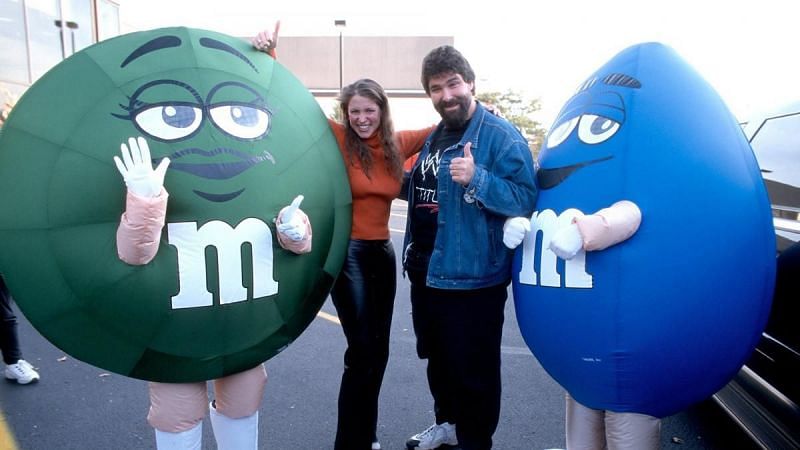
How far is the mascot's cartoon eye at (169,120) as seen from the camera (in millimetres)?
1766

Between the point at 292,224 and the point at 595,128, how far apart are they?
1.21 metres

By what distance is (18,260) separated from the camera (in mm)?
1752

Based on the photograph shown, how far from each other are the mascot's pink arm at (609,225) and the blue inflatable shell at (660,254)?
0.04m

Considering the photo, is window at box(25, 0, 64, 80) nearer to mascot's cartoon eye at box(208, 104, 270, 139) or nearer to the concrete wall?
mascot's cartoon eye at box(208, 104, 270, 139)

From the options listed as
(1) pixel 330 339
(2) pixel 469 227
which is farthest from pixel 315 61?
(2) pixel 469 227

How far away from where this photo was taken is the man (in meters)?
2.22

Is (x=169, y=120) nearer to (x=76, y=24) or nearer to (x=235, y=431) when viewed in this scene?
(x=235, y=431)

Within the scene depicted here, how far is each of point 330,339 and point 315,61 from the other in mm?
22281

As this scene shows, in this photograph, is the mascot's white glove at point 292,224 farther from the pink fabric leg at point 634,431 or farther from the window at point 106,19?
the window at point 106,19

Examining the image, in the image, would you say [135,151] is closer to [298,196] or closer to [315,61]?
[298,196]

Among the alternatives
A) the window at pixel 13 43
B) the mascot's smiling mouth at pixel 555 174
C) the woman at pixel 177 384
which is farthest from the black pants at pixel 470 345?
the window at pixel 13 43

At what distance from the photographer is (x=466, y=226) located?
233 cm

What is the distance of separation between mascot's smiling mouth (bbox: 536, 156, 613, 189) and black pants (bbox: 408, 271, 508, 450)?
53 centimetres

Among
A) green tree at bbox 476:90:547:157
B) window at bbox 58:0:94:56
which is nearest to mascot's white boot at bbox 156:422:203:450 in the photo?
window at bbox 58:0:94:56
